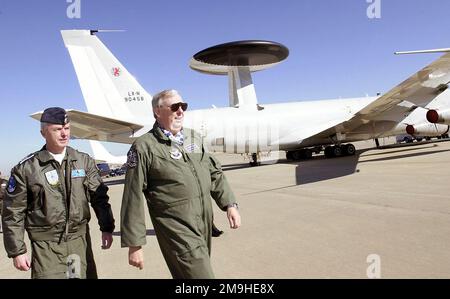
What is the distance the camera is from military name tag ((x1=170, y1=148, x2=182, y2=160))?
10.7ft

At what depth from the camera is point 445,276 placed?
157 inches

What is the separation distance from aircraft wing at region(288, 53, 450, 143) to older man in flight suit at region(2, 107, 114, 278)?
14.8 metres

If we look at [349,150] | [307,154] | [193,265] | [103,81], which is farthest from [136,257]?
[307,154]

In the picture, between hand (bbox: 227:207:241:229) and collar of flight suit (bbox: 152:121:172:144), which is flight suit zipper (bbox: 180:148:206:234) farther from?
hand (bbox: 227:207:241:229)

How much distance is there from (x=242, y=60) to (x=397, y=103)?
12.5m

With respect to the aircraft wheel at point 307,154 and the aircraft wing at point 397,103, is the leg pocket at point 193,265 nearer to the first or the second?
the aircraft wing at point 397,103

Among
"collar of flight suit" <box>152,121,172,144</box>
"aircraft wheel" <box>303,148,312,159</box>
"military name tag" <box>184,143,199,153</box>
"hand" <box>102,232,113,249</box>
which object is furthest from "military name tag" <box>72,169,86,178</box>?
"aircraft wheel" <box>303,148,312,159</box>

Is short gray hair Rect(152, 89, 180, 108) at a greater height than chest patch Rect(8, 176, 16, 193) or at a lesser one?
greater

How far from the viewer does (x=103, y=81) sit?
65.4ft

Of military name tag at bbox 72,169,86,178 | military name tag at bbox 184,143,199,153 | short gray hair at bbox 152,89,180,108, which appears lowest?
military name tag at bbox 72,169,86,178

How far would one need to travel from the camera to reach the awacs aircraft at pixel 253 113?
18.9 metres
